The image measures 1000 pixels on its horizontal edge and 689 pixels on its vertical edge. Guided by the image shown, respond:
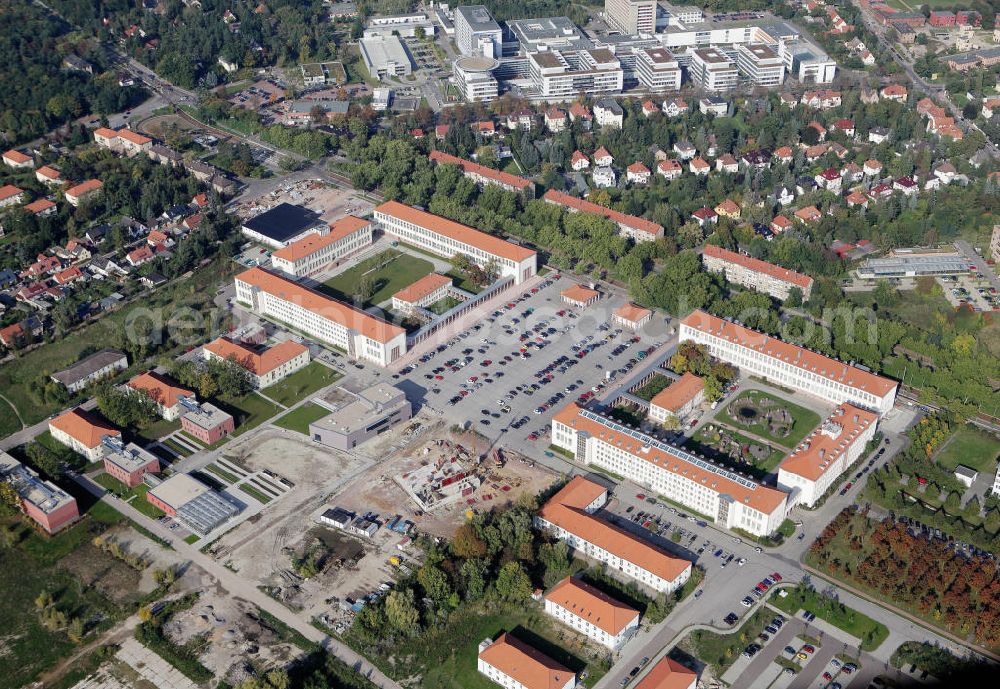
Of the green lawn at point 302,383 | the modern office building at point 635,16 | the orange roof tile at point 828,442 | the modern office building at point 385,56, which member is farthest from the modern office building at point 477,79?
the orange roof tile at point 828,442

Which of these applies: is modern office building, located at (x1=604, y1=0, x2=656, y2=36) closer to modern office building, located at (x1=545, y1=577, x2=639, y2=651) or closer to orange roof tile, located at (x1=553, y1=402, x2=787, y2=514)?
orange roof tile, located at (x1=553, y1=402, x2=787, y2=514)

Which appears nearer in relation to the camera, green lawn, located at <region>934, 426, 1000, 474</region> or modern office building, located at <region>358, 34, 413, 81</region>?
green lawn, located at <region>934, 426, 1000, 474</region>

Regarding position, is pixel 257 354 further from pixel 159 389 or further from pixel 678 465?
pixel 678 465

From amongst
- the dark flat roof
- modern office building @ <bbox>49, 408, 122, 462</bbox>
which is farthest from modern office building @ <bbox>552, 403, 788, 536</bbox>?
the dark flat roof

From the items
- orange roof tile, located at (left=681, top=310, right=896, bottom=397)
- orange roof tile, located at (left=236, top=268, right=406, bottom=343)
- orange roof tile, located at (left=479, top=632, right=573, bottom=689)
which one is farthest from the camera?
orange roof tile, located at (left=236, top=268, right=406, bottom=343)

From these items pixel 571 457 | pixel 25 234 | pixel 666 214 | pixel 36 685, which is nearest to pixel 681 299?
pixel 666 214

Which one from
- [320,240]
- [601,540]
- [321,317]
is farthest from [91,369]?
[601,540]

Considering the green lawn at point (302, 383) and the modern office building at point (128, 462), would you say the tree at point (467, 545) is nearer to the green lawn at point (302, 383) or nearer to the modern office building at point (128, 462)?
the green lawn at point (302, 383)

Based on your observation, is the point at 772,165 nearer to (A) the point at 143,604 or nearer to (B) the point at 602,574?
(B) the point at 602,574
